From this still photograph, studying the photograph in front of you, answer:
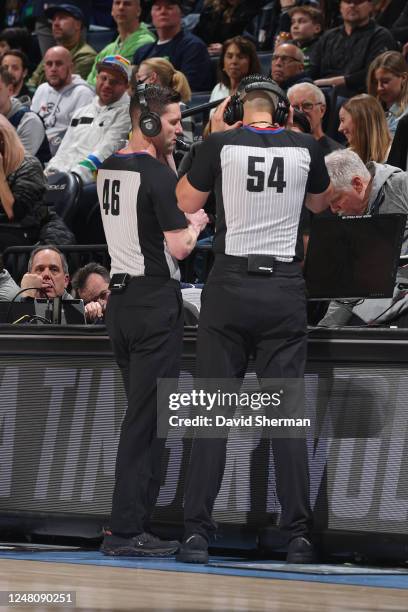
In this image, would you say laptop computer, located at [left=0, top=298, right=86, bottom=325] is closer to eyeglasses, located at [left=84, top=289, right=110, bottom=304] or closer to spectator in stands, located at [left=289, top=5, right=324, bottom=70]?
eyeglasses, located at [left=84, top=289, right=110, bottom=304]

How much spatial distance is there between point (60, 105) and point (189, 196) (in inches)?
235

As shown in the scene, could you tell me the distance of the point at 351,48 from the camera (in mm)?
9938

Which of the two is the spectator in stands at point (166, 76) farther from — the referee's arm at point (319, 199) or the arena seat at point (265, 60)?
the referee's arm at point (319, 199)

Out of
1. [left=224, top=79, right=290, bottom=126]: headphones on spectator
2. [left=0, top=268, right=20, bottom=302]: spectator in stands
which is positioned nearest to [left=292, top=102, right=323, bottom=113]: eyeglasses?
[left=0, top=268, right=20, bottom=302]: spectator in stands

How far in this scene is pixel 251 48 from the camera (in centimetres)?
945

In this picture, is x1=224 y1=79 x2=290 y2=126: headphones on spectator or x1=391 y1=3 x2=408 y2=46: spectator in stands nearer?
x1=224 y1=79 x2=290 y2=126: headphones on spectator

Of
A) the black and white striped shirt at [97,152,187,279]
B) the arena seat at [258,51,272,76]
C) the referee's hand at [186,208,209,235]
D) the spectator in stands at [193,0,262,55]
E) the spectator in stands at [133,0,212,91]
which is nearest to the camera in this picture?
the black and white striped shirt at [97,152,187,279]

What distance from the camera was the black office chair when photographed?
9.02 m

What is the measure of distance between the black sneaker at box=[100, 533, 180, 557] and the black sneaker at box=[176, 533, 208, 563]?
7.6 inches

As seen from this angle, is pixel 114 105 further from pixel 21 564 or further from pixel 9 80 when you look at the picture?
pixel 21 564

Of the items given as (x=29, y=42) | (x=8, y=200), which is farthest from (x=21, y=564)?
(x=29, y=42)

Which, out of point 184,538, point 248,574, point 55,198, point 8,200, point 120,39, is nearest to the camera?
point 248,574

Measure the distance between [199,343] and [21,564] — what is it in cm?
114

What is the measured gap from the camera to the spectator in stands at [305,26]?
10.7m
